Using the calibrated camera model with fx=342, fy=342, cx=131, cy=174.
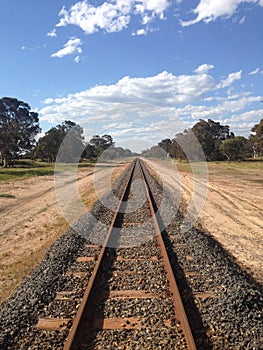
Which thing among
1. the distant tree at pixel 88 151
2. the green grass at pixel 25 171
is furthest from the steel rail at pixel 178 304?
the distant tree at pixel 88 151

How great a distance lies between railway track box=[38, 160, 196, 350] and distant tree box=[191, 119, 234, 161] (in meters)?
73.7

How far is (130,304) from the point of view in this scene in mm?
5645

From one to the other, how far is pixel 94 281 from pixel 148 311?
56.2 inches

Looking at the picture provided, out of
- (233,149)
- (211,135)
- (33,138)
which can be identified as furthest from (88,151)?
(211,135)

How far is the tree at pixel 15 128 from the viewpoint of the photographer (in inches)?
1988

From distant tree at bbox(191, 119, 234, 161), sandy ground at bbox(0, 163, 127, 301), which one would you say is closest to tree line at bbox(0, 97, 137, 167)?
distant tree at bbox(191, 119, 234, 161)

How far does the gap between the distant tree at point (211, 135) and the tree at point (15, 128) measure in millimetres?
38251

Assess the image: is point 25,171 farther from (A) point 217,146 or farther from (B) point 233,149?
(A) point 217,146

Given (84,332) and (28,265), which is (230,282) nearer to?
(84,332)

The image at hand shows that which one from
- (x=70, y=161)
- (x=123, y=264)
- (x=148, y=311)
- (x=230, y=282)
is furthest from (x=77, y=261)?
(x=70, y=161)

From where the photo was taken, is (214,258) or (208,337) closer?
(208,337)

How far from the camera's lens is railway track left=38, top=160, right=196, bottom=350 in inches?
181

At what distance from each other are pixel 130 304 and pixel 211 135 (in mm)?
98685

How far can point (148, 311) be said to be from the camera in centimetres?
538
